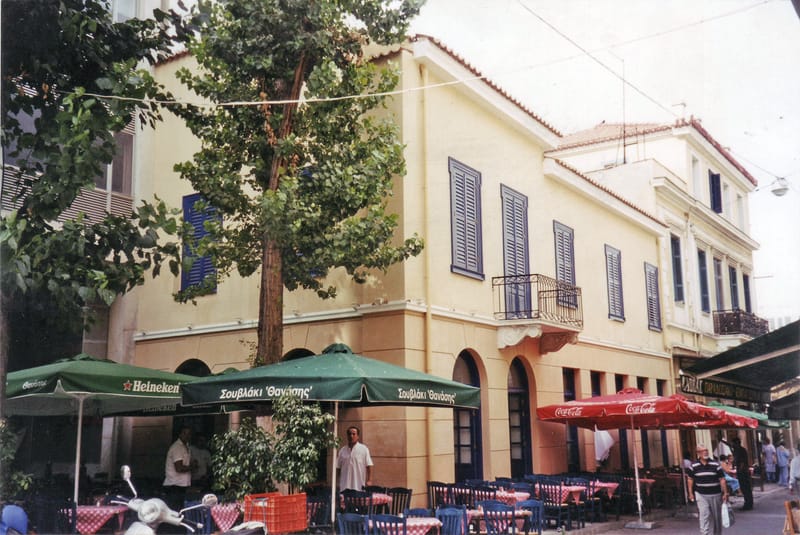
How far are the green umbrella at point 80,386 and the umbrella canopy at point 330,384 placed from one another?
3.77 ft

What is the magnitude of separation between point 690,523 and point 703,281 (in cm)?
1264

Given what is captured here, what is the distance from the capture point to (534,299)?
16891 millimetres

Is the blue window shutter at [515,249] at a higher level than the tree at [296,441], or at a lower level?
higher

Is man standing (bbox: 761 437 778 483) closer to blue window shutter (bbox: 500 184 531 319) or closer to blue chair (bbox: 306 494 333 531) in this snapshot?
blue window shutter (bbox: 500 184 531 319)

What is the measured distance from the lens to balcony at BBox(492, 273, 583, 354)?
1562 cm

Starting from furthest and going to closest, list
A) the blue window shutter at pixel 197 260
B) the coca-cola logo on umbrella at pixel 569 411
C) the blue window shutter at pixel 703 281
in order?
the blue window shutter at pixel 703 281 → the blue window shutter at pixel 197 260 → the coca-cola logo on umbrella at pixel 569 411

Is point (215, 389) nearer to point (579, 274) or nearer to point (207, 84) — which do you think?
point (207, 84)

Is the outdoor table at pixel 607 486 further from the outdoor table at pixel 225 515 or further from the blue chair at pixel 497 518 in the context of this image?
the outdoor table at pixel 225 515

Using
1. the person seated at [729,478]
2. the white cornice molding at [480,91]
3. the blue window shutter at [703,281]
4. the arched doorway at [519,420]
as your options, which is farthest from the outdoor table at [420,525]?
the blue window shutter at [703,281]

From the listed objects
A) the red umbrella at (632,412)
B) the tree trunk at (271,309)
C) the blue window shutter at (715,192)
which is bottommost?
the red umbrella at (632,412)

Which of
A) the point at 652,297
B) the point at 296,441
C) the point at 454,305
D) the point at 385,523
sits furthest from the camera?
the point at 652,297

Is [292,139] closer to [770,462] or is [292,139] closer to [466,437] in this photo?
[466,437]

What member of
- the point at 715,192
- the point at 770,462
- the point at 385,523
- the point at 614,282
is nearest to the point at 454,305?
the point at 385,523

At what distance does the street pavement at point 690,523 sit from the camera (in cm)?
1487
